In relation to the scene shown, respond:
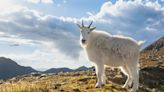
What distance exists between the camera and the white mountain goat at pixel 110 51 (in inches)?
783

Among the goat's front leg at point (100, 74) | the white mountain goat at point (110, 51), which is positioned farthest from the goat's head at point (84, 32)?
the goat's front leg at point (100, 74)

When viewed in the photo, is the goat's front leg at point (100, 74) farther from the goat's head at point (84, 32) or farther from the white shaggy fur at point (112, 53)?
the goat's head at point (84, 32)

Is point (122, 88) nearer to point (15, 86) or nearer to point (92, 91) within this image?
point (92, 91)

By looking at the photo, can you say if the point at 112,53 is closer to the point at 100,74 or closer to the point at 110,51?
the point at 110,51

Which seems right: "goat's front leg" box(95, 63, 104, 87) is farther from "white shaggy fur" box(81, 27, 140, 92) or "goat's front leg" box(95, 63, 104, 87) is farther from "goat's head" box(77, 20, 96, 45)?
"goat's head" box(77, 20, 96, 45)

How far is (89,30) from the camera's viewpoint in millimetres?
21391

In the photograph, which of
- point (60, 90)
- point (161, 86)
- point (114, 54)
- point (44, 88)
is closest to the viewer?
point (44, 88)

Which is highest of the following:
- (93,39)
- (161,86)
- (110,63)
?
(93,39)

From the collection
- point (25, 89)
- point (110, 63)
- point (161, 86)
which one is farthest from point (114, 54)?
point (161, 86)

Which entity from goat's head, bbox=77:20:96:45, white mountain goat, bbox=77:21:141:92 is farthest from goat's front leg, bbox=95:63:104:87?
goat's head, bbox=77:20:96:45

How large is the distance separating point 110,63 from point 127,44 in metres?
1.67

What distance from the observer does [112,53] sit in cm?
2044

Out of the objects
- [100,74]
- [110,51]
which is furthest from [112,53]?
[100,74]

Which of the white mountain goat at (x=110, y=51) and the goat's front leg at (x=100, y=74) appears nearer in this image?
the white mountain goat at (x=110, y=51)
